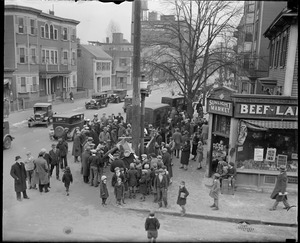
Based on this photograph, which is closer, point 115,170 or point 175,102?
point 115,170

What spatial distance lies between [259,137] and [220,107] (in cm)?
181

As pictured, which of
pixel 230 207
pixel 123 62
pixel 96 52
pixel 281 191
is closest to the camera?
pixel 281 191

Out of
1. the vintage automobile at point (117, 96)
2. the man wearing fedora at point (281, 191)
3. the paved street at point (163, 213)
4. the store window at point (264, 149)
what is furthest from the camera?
the vintage automobile at point (117, 96)

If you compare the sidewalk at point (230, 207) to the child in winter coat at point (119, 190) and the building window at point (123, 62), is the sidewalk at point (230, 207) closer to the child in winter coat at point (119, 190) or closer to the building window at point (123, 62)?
the child in winter coat at point (119, 190)

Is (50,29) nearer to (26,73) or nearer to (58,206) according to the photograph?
(26,73)

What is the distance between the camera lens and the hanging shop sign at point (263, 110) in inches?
461

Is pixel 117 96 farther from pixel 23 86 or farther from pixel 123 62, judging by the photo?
pixel 123 62

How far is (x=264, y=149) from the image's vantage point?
12.5 m

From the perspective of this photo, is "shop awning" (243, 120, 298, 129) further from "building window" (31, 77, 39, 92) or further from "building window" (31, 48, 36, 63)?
"building window" (31, 77, 39, 92)

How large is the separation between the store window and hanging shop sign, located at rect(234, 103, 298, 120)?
0.49m

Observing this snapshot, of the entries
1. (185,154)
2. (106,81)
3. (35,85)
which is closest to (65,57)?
(35,85)

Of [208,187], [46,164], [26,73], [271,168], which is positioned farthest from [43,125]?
[271,168]

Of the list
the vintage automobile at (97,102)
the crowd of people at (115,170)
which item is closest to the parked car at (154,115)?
the crowd of people at (115,170)

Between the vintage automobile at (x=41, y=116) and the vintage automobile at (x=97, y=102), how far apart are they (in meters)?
9.38
